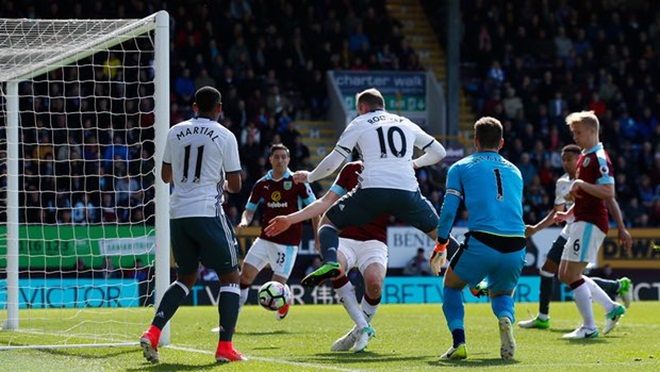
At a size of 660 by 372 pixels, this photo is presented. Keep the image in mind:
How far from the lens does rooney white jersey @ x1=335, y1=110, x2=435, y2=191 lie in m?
10.8

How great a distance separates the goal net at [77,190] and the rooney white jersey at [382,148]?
1.93 m

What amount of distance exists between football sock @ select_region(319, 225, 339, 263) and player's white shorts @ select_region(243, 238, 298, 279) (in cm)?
427

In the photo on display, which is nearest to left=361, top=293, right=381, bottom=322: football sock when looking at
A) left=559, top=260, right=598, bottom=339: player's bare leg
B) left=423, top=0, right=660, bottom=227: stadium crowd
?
left=559, top=260, right=598, bottom=339: player's bare leg

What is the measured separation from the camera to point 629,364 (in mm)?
9664

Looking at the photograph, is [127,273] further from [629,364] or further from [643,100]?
Result: [643,100]

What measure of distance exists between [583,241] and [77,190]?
13024 millimetres

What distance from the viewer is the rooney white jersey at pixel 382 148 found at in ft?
35.4

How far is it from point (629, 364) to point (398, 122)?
2.88 meters

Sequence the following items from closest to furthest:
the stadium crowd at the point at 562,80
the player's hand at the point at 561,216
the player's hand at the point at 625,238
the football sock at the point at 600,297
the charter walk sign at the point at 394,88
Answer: the player's hand at the point at 625,238
the football sock at the point at 600,297
the player's hand at the point at 561,216
the stadium crowd at the point at 562,80
the charter walk sign at the point at 394,88

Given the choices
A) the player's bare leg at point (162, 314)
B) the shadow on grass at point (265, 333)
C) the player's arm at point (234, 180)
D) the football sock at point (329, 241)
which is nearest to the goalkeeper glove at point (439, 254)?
the football sock at point (329, 241)

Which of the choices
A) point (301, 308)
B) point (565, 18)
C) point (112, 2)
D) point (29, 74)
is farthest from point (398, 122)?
point (565, 18)

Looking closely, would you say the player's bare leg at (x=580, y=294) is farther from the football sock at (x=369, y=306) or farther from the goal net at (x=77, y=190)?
the goal net at (x=77, y=190)

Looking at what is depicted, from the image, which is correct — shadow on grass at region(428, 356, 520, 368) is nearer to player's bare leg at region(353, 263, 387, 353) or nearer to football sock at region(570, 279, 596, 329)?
player's bare leg at region(353, 263, 387, 353)

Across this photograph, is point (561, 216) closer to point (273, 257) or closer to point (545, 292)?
point (545, 292)
